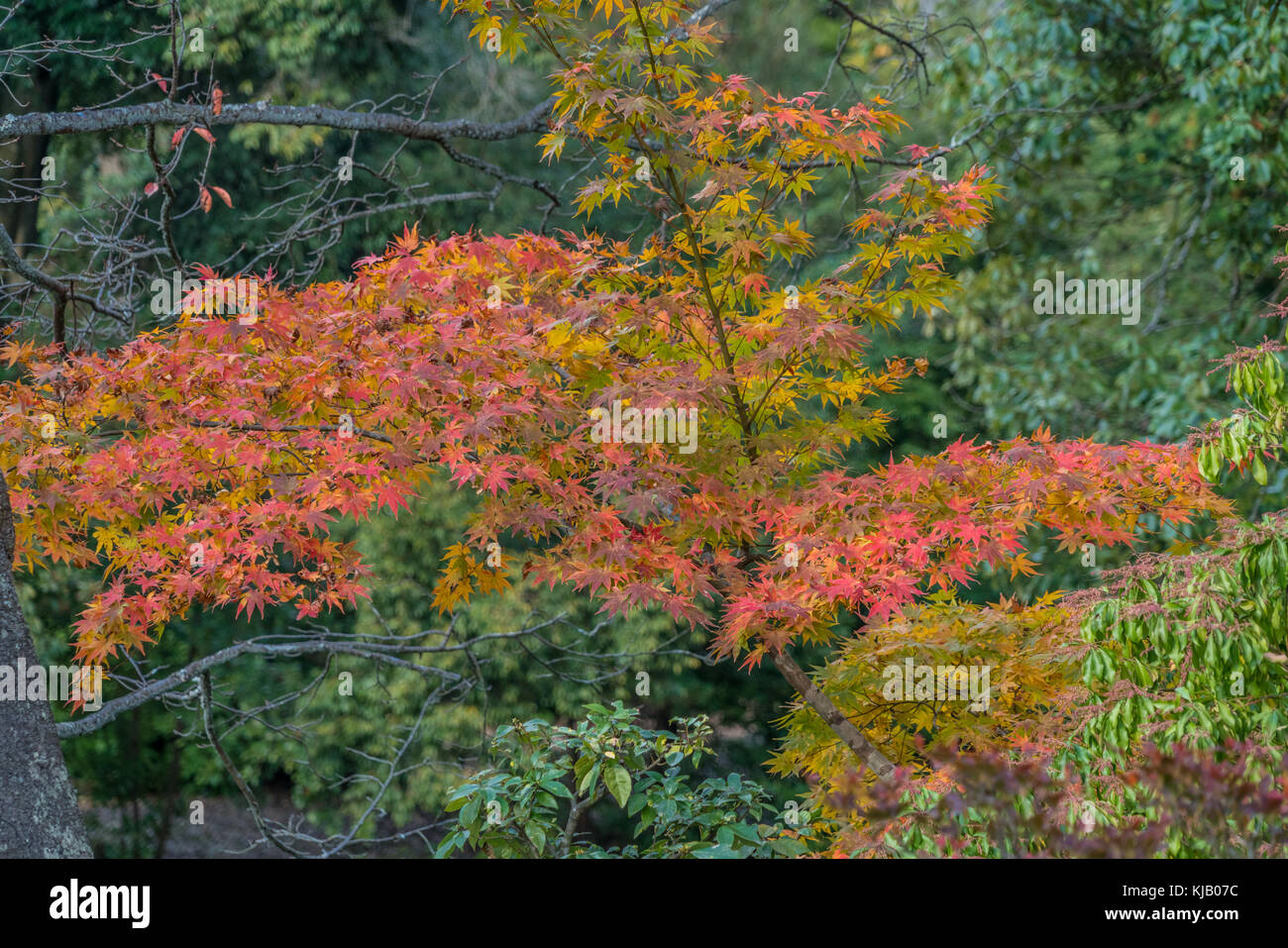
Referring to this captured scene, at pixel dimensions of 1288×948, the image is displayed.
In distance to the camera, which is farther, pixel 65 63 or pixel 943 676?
pixel 65 63

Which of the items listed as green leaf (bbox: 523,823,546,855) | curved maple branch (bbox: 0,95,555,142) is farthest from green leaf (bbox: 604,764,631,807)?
curved maple branch (bbox: 0,95,555,142)

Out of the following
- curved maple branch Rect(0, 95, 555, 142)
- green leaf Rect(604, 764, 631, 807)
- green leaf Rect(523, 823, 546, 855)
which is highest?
curved maple branch Rect(0, 95, 555, 142)

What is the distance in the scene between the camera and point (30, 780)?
3.00 meters

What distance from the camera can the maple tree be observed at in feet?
10.9

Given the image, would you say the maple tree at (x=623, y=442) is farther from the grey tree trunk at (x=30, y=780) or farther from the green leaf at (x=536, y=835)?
the green leaf at (x=536, y=835)

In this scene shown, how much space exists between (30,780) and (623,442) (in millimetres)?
1808

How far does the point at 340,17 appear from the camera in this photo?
779 cm

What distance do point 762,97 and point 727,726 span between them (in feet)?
20.9

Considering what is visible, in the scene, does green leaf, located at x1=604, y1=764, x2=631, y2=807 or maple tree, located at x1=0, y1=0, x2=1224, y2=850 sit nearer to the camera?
green leaf, located at x1=604, y1=764, x2=631, y2=807

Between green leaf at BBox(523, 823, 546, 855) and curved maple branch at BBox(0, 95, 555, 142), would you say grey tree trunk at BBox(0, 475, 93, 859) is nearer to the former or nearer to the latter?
green leaf at BBox(523, 823, 546, 855)

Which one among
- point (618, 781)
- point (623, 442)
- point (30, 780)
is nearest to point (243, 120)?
point (623, 442)

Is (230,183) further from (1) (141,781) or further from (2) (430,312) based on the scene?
(2) (430,312)

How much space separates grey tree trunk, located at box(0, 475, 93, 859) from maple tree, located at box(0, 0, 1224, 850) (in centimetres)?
51
